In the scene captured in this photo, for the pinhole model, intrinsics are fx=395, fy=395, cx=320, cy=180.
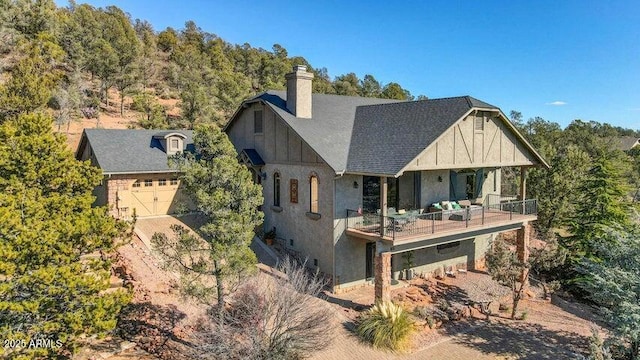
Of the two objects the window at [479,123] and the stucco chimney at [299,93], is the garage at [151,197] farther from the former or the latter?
the window at [479,123]

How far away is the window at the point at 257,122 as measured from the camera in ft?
72.2

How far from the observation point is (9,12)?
45750 millimetres

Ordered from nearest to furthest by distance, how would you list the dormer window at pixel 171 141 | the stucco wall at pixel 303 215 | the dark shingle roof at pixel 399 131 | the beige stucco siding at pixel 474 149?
the dark shingle roof at pixel 399 131, the beige stucco siding at pixel 474 149, the stucco wall at pixel 303 215, the dormer window at pixel 171 141

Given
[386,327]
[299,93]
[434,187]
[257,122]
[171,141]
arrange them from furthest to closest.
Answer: [171,141] < [257,122] < [299,93] < [434,187] < [386,327]

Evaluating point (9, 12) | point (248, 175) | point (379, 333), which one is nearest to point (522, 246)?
point (379, 333)

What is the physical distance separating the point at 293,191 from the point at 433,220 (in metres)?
7.10

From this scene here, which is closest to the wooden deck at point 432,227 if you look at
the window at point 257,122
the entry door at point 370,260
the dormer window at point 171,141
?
the entry door at point 370,260

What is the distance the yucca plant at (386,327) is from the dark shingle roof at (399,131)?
17.3 feet

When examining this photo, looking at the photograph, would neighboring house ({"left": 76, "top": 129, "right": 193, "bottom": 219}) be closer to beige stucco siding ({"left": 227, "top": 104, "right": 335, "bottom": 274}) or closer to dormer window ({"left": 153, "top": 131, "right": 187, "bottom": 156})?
dormer window ({"left": 153, "top": 131, "right": 187, "bottom": 156})

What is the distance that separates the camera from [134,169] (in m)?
20.6

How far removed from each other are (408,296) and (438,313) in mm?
1666

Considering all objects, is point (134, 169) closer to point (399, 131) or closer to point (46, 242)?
point (46, 242)

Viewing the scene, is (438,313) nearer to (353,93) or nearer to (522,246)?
(522,246)

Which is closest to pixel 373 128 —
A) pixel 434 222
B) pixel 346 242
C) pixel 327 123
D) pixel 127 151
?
pixel 327 123
